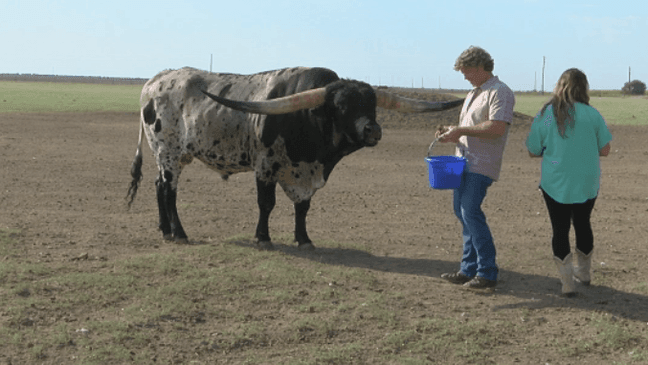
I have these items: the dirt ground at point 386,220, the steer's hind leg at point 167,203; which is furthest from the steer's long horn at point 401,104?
the steer's hind leg at point 167,203

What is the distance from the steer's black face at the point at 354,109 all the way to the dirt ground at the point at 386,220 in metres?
1.44

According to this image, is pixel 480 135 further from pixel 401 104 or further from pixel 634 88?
pixel 634 88

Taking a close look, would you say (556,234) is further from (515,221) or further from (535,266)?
(515,221)

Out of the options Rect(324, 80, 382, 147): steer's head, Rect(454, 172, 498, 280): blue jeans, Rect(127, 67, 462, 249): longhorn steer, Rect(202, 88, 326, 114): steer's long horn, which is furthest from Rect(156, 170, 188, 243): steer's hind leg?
Rect(454, 172, 498, 280): blue jeans

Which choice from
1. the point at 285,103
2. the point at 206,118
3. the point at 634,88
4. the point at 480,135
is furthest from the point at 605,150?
the point at 634,88

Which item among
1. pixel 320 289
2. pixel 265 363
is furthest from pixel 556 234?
pixel 265 363

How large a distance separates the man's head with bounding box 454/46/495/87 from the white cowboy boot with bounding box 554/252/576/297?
175 cm

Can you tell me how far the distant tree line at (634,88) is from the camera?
8712 centimetres

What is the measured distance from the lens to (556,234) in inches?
258

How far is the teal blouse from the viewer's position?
6219 mm

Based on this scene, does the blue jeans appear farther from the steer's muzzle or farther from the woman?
the steer's muzzle

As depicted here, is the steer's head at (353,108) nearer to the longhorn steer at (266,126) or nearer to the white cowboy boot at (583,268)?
the longhorn steer at (266,126)

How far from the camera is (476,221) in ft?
22.0

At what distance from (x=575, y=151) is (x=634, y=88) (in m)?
88.9
